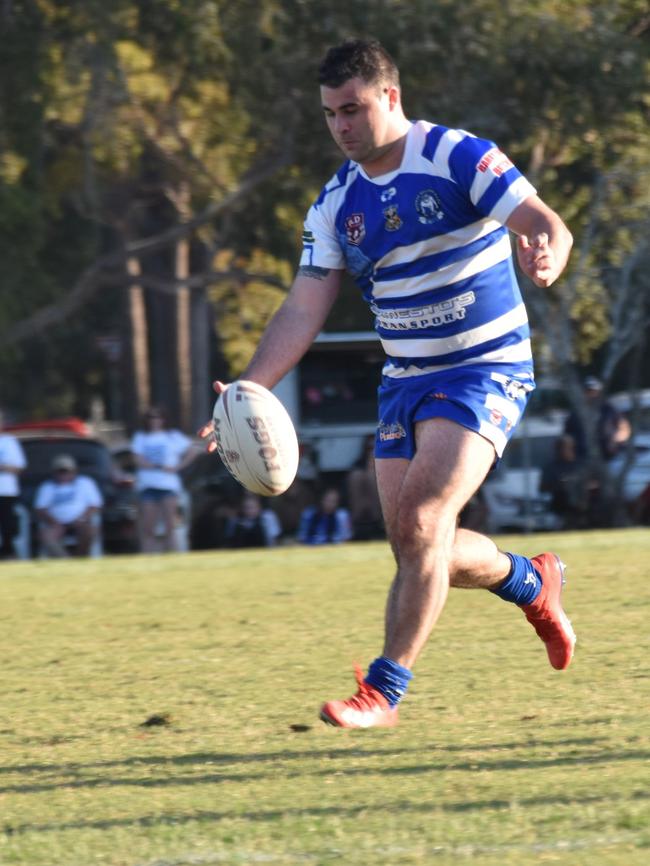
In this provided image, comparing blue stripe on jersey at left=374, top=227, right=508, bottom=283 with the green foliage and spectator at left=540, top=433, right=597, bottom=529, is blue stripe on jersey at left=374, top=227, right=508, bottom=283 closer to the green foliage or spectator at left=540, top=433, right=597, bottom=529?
→ spectator at left=540, top=433, right=597, bottom=529

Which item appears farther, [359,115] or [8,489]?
[8,489]

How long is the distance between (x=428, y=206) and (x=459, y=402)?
630 millimetres

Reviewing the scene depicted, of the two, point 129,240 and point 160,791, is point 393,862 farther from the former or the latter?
point 129,240

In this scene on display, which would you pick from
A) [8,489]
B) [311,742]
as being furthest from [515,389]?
[8,489]

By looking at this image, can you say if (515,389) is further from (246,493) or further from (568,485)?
(568,485)

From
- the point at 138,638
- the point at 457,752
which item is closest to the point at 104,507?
the point at 138,638

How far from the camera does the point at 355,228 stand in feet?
17.9

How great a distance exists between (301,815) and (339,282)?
7.09 ft

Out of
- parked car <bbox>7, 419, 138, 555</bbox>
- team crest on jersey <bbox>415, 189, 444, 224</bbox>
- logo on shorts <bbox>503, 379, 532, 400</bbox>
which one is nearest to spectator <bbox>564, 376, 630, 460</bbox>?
parked car <bbox>7, 419, 138, 555</bbox>

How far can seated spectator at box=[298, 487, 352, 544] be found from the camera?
55.0ft

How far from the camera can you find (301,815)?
4.07 m

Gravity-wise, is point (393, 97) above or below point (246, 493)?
above

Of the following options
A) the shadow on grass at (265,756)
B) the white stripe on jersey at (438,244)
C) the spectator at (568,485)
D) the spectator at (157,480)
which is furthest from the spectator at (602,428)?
the shadow on grass at (265,756)

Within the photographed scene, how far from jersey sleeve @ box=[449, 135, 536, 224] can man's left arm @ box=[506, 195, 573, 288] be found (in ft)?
0.12
